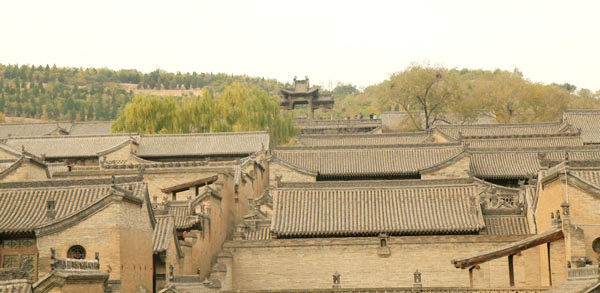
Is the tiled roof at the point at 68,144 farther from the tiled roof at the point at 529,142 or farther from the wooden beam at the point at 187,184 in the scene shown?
the tiled roof at the point at 529,142

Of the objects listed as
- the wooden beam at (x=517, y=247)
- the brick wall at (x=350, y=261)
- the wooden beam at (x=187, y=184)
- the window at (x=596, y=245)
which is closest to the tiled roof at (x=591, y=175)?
the window at (x=596, y=245)

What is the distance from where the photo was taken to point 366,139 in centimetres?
5588

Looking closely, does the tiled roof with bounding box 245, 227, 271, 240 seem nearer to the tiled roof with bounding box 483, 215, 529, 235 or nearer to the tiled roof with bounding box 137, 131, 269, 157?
the tiled roof with bounding box 483, 215, 529, 235

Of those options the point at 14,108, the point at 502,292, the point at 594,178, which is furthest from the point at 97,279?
the point at 14,108

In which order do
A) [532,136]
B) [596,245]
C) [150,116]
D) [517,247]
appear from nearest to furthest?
[596,245]
[517,247]
[532,136]
[150,116]

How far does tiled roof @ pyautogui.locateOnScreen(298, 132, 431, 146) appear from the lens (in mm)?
55531

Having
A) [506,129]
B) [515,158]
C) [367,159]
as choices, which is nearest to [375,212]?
[367,159]

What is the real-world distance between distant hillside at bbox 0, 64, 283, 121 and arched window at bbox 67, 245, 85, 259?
85466 mm

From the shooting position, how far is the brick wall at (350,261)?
3281 centimetres

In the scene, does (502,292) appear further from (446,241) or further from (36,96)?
(36,96)

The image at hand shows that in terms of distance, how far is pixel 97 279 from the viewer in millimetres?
21812

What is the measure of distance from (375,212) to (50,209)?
42.6ft

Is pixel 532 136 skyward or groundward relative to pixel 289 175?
skyward

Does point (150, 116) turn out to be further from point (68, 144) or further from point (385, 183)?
point (385, 183)
